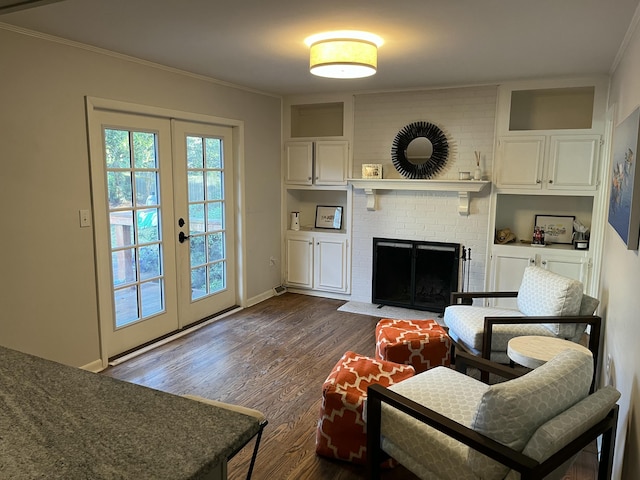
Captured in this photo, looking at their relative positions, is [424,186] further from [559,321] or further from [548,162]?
[559,321]

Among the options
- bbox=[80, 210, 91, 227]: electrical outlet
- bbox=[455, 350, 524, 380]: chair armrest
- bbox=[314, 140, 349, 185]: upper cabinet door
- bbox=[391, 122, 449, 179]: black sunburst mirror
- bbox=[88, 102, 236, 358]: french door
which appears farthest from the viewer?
bbox=[314, 140, 349, 185]: upper cabinet door

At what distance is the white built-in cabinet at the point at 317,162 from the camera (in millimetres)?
5258

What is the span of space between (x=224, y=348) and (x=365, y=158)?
2.57m

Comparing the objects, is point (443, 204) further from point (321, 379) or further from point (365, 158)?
point (321, 379)

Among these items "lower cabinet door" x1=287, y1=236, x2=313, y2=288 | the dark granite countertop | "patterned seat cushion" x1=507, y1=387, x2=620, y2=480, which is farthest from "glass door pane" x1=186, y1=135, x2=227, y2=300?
"patterned seat cushion" x1=507, y1=387, x2=620, y2=480

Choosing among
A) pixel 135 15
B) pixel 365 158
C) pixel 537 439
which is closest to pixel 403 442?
pixel 537 439

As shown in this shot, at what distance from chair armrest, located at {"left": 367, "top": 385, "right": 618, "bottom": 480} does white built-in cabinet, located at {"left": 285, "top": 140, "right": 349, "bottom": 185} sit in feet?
11.7

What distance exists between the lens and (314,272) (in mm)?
5574

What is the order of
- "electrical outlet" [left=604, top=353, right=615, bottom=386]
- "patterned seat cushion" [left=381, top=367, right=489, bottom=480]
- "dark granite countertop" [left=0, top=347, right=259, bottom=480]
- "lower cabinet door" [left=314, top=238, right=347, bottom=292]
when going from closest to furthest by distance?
"dark granite countertop" [left=0, top=347, right=259, bottom=480], "patterned seat cushion" [left=381, top=367, right=489, bottom=480], "electrical outlet" [left=604, top=353, right=615, bottom=386], "lower cabinet door" [left=314, top=238, right=347, bottom=292]

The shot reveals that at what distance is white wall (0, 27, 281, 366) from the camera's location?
112 inches

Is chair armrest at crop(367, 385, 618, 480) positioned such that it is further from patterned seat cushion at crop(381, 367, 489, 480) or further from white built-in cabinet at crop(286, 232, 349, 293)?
white built-in cabinet at crop(286, 232, 349, 293)

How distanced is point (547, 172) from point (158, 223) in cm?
355

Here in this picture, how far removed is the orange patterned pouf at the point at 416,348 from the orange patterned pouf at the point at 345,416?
0.49 meters

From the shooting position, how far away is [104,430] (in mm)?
1104
